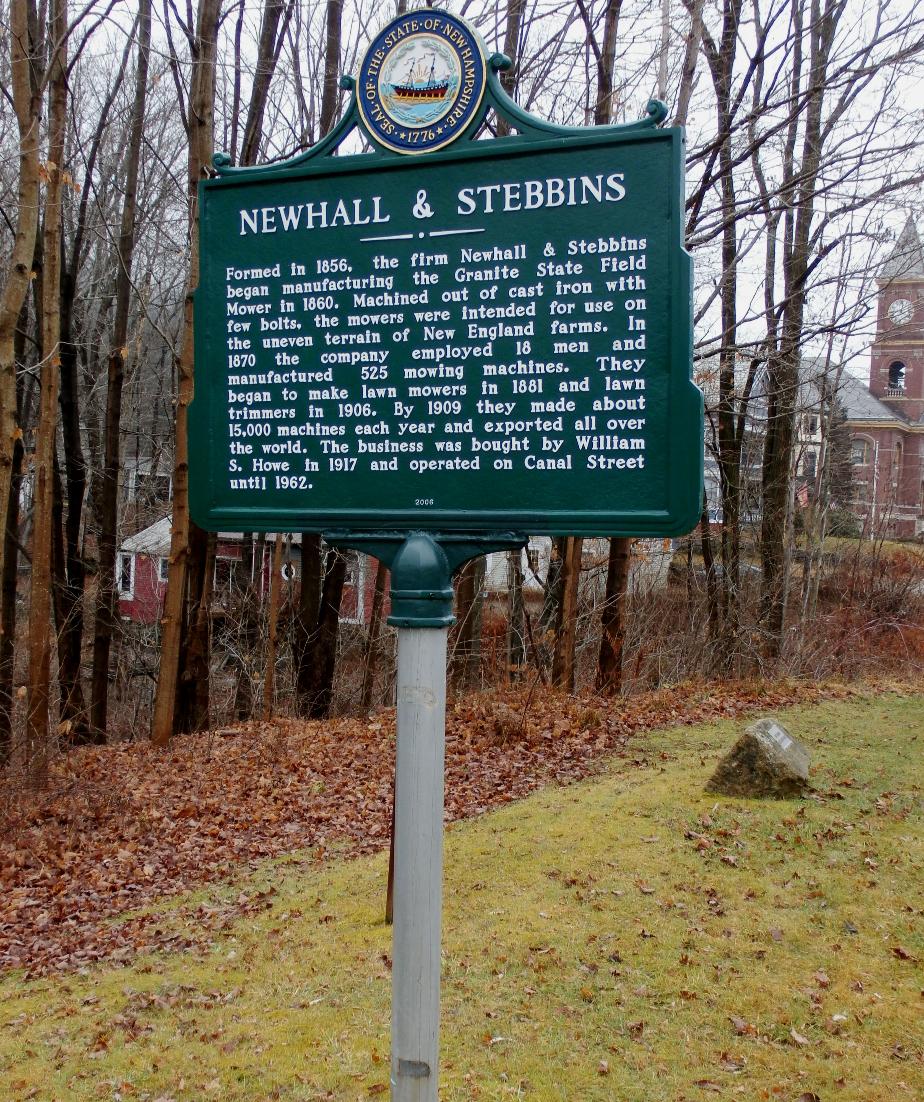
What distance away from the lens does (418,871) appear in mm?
3182

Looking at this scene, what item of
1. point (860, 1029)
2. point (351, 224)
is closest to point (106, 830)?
point (860, 1029)

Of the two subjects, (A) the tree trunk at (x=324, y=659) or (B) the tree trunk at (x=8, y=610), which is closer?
(B) the tree trunk at (x=8, y=610)

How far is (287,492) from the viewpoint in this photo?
3.56 metres

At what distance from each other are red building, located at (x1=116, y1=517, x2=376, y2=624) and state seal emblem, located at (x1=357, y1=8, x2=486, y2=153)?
19.0 m

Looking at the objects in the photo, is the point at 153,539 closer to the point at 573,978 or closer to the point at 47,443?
the point at 47,443

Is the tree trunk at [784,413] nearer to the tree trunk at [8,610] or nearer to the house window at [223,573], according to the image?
the house window at [223,573]

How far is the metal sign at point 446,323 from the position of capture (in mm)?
3186

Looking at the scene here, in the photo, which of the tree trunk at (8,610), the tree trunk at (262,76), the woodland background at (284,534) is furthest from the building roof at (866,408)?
the tree trunk at (8,610)

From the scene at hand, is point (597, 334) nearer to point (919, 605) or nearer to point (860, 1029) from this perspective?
point (860, 1029)

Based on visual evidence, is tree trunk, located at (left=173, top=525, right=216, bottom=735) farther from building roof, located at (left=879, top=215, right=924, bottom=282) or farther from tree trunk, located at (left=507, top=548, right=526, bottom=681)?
building roof, located at (left=879, top=215, right=924, bottom=282)

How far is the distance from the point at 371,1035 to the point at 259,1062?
583 mm

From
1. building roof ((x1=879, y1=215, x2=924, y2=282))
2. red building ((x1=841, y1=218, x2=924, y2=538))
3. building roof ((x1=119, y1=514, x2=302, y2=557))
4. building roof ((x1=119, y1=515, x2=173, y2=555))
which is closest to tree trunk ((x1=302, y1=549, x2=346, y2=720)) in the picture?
building roof ((x1=879, y1=215, x2=924, y2=282))

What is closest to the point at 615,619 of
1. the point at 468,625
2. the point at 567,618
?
the point at 567,618

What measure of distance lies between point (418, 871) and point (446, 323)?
1768 mm
